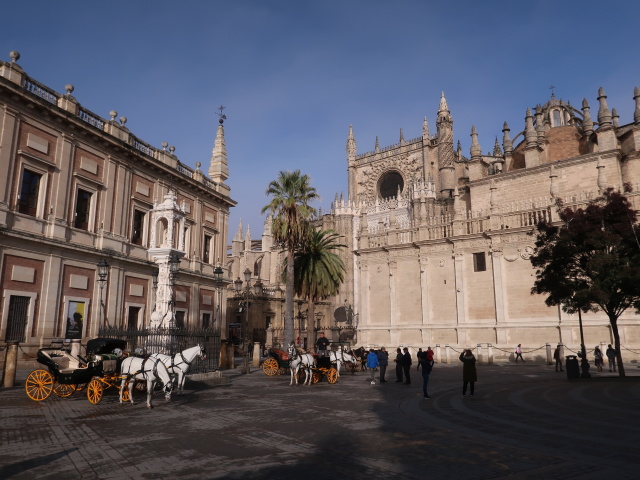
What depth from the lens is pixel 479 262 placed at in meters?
31.7

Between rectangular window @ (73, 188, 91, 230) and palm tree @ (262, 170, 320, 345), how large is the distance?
32.2 feet

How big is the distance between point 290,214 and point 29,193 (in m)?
13.7

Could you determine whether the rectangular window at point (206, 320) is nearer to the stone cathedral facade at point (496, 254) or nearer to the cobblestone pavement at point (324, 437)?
the stone cathedral facade at point (496, 254)

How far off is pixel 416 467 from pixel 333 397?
7.84m

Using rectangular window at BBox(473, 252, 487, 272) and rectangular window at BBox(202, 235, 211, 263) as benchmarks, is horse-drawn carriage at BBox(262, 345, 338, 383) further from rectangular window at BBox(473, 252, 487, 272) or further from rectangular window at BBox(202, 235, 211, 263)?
rectangular window at BBox(473, 252, 487, 272)

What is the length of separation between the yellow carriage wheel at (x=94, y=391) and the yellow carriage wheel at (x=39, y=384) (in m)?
1.12

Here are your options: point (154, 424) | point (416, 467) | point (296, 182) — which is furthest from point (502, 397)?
point (296, 182)

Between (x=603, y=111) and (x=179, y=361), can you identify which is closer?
(x=179, y=361)

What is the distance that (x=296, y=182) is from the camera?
2919 cm

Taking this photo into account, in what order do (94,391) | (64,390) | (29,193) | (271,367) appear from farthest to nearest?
(271,367), (29,193), (64,390), (94,391)

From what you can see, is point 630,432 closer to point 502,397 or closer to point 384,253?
point 502,397

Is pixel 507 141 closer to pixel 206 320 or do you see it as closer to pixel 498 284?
pixel 498 284

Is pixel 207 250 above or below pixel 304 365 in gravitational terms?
above

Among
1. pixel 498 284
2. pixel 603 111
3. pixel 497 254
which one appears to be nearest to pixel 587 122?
pixel 603 111
